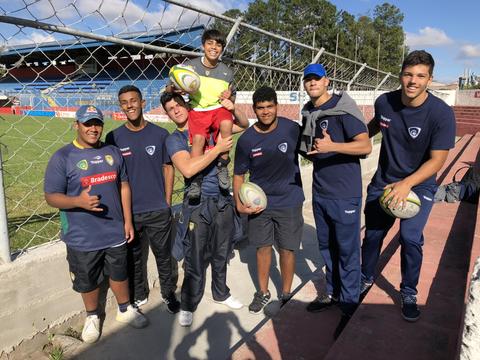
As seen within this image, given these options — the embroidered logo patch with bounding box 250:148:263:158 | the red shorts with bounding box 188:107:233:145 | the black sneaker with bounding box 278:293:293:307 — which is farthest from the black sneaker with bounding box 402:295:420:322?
the red shorts with bounding box 188:107:233:145

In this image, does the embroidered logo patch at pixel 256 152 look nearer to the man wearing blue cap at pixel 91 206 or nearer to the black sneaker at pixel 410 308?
the man wearing blue cap at pixel 91 206

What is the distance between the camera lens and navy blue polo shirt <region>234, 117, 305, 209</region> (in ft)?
11.2

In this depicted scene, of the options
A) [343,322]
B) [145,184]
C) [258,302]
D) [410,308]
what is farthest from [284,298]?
[145,184]

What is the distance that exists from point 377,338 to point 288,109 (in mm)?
10059

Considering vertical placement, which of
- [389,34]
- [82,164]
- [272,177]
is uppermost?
[389,34]

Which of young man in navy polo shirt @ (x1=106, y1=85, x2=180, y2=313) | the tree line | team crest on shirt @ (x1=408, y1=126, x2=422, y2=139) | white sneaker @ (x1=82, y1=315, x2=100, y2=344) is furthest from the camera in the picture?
the tree line

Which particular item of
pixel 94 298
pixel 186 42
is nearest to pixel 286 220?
pixel 94 298

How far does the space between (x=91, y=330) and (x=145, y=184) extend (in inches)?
53.5

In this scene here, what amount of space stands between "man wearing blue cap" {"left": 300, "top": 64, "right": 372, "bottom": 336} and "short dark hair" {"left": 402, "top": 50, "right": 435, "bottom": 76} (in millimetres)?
489

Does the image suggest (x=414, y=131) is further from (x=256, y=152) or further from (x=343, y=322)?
(x=343, y=322)

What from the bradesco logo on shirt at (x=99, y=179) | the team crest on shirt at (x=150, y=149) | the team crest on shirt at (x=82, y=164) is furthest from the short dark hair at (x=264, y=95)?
the team crest on shirt at (x=82, y=164)

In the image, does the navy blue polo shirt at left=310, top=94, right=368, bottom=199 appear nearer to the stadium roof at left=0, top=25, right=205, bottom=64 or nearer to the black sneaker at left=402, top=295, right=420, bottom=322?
the black sneaker at left=402, top=295, right=420, bottom=322

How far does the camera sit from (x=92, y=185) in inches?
118

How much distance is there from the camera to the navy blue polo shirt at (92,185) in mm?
2871
